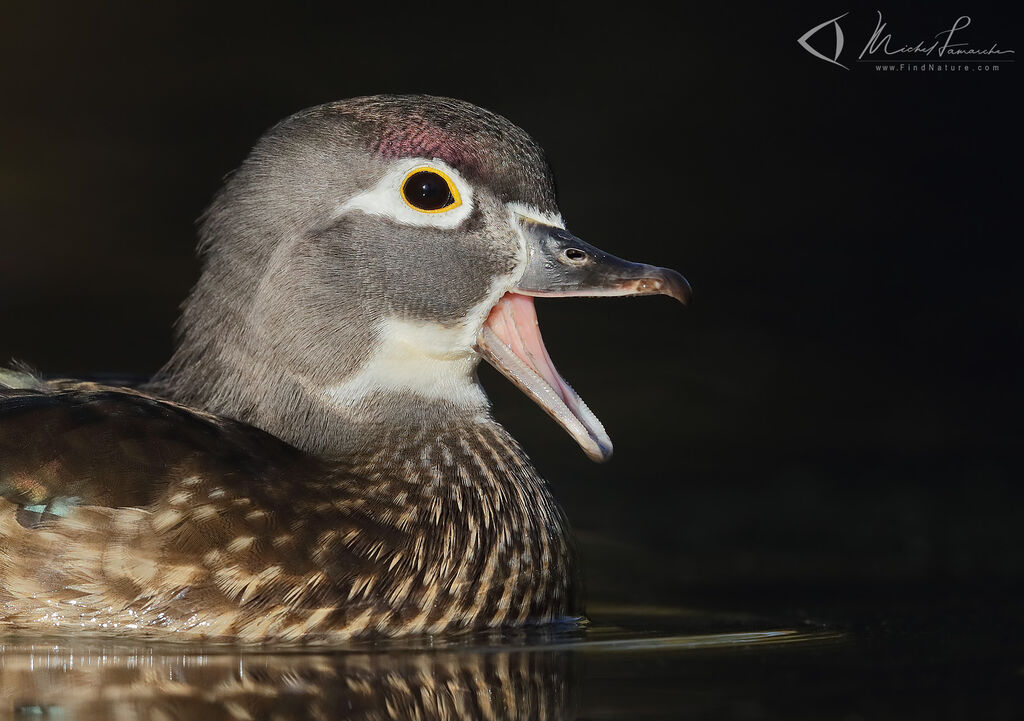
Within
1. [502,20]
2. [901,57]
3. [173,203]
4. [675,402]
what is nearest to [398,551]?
[675,402]

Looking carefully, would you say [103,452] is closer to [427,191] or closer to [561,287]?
[427,191]

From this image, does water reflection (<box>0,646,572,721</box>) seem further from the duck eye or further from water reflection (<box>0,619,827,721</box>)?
the duck eye

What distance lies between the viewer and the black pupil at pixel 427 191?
4.82 meters

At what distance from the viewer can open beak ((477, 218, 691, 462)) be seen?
15.5 feet

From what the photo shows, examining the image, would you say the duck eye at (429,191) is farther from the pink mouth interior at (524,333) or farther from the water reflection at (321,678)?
the water reflection at (321,678)

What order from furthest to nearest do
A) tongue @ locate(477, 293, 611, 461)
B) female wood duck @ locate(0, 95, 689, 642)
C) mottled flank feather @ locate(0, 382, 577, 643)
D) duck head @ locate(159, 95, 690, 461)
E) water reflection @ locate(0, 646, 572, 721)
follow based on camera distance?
duck head @ locate(159, 95, 690, 461) < tongue @ locate(477, 293, 611, 461) < female wood duck @ locate(0, 95, 689, 642) < mottled flank feather @ locate(0, 382, 577, 643) < water reflection @ locate(0, 646, 572, 721)

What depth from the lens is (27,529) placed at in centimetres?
422

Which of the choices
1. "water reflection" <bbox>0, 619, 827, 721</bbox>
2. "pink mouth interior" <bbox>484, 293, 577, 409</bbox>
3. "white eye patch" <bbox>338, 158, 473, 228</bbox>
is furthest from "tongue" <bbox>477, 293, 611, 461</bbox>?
"water reflection" <bbox>0, 619, 827, 721</bbox>

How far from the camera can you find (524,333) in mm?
4961

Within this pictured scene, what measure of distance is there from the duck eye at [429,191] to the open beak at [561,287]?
220 millimetres

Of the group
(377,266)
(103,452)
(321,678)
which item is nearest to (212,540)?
(103,452)

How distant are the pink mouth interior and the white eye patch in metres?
0.31

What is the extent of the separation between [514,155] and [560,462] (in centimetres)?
213

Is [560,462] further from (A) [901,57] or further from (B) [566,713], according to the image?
(A) [901,57]
